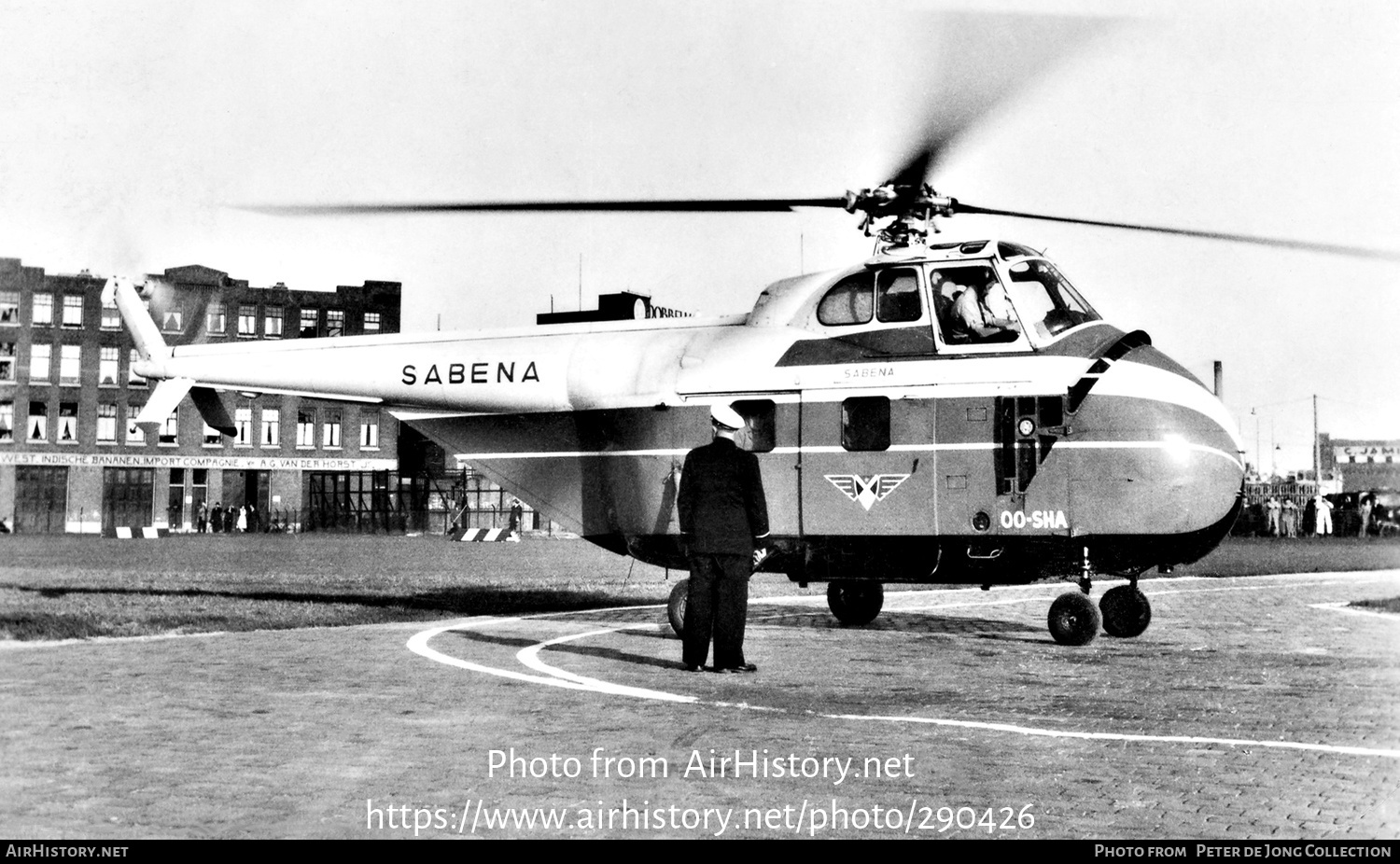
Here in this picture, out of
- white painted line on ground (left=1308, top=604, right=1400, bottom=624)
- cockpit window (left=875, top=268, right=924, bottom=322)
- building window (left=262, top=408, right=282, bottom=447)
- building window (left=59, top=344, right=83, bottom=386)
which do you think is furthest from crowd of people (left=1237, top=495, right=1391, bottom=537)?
building window (left=59, top=344, right=83, bottom=386)

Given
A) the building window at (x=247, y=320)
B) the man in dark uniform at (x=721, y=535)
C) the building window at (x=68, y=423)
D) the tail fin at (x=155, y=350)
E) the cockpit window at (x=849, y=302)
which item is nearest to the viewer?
the man in dark uniform at (x=721, y=535)

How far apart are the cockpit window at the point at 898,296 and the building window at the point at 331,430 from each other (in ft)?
204

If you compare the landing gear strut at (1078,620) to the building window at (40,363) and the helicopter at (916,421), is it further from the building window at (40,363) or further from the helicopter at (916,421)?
the building window at (40,363)

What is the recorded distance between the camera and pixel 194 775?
265 inches

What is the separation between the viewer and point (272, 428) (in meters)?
70.5

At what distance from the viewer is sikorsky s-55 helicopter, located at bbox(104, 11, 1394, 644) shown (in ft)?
42.2

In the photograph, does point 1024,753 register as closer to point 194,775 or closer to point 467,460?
point 194,775

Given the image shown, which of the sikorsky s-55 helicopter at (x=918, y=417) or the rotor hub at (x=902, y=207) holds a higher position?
the rotor hub at (x=902, y=207)

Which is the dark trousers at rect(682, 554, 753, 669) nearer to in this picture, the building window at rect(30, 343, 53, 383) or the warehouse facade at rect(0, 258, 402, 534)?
the warehouse facade at rect(0, 258, 402, 534)

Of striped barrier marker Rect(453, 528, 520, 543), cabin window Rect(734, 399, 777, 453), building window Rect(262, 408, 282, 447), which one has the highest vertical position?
building window Rect(262, 408, 282, 447)

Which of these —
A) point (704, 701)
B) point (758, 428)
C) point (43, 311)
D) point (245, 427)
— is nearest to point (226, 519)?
point (245, 427)

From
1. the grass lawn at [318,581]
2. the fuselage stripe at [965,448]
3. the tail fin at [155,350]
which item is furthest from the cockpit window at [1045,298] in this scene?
the tail fin at [155,350]

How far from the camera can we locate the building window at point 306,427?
71.6 metres

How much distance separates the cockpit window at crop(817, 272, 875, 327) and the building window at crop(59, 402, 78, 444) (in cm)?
5805
